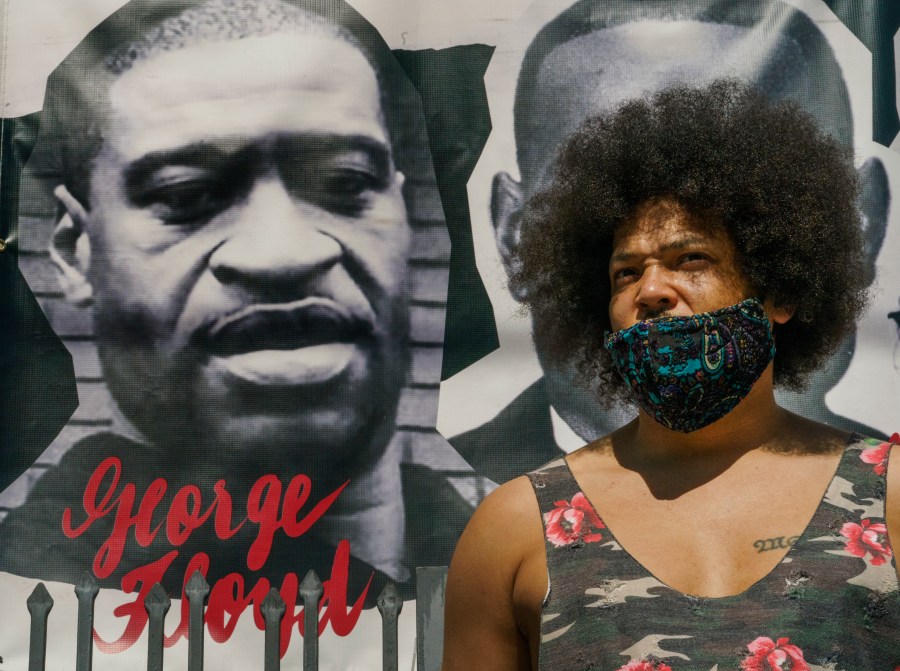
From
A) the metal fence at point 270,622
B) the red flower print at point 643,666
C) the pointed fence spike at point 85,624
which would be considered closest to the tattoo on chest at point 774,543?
the red flower print at point 643,666

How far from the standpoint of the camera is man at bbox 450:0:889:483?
9.77 ft

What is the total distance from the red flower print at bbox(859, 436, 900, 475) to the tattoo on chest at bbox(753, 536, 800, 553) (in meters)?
0.18

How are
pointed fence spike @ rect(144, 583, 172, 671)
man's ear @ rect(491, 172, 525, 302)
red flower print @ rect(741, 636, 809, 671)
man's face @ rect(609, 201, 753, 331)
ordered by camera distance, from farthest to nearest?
man's ear @ rect(491, 172, 525, 302) < pointed fence spike @ rect(144, 583, 172, 671) < man's face @ rect(609, 201, 753, 331) < red flower print @ rect(741, 636, 809, 671)

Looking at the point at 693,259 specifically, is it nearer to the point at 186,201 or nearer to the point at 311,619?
the point at 311,619

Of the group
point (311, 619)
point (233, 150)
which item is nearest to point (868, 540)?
point (311, 619)

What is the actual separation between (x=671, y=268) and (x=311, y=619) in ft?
4.25

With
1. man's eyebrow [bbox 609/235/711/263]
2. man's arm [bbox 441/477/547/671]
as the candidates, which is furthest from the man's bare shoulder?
man's eyebrow [bbox 609/235/711/263]

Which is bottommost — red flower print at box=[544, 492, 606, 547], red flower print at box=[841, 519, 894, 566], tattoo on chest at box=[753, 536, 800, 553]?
red flower print at box=[544, 492, 606, 547]

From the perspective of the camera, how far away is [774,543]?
60.6 inches

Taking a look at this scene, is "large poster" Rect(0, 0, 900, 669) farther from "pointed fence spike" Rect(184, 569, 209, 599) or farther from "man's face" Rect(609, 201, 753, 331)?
"man's face" Rect(609, 201, 753, 331)

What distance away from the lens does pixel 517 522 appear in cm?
168

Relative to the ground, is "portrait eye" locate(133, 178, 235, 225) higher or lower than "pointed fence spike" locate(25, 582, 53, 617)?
higher

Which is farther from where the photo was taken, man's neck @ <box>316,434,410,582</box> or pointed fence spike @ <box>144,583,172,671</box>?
man's neck @ <box>316,434,410,582</box>

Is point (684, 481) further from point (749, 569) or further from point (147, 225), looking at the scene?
point (147, 225)
